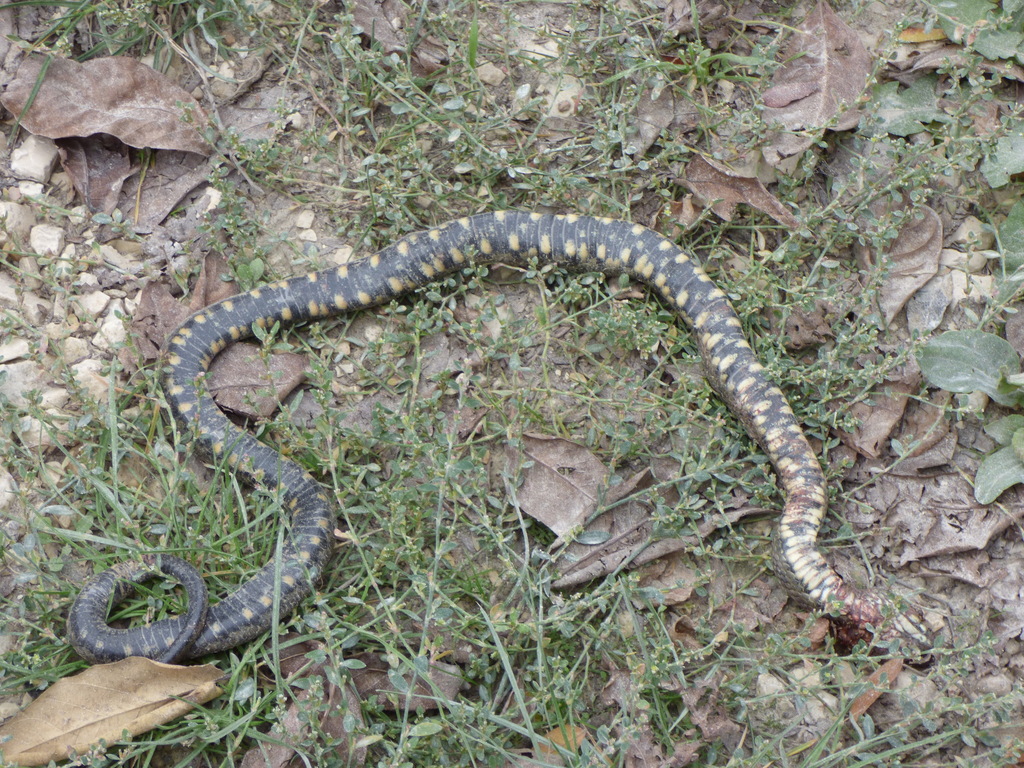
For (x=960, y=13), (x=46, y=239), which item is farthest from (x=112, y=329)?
(x=960, y=13)

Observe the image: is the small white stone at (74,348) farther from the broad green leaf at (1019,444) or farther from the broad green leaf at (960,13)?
the broad green leaf at (960,13)

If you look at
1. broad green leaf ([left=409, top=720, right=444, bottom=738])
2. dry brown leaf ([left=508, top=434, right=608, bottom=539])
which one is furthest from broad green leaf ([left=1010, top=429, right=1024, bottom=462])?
broad green leaf ([left=409, top=720, right=444, bottom=738])

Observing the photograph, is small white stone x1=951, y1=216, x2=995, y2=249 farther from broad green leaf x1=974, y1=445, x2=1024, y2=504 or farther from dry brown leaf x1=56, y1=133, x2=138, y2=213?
dry brown leaf x1=56, y1=133, x2=138, y2=213

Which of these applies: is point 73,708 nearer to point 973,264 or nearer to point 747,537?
point 747,537

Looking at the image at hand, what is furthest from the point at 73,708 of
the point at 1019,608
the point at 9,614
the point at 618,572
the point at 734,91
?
the point at 734,91

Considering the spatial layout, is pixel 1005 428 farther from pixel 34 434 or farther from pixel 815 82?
pixel 34 434

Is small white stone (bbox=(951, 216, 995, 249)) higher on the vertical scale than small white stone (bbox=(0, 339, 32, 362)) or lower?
higher
